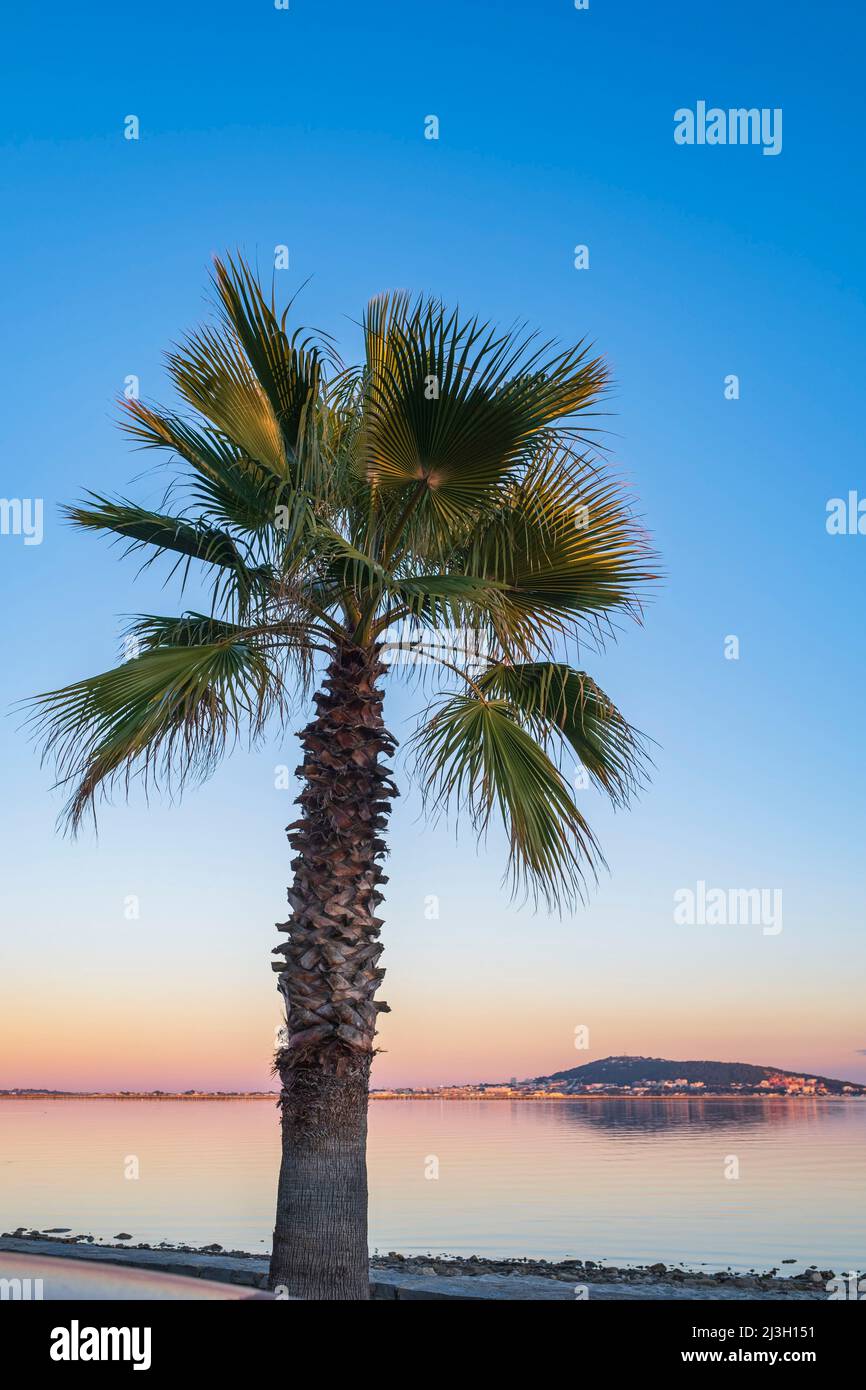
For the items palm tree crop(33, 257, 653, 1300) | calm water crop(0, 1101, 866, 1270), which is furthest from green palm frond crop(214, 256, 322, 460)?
calm water crop(0, 1101, 866, 1270)

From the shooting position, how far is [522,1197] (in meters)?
25.1

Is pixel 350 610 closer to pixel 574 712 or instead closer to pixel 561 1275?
pixel 574 712

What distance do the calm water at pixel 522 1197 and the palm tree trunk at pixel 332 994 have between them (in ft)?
31.6

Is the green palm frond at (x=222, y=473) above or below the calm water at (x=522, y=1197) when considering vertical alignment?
above

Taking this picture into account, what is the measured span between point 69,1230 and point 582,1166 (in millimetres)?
16996

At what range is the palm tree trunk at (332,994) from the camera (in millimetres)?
8375

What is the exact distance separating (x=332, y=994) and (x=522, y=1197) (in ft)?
61.0

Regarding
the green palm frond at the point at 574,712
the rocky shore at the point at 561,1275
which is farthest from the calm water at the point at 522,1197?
the green palm frond at the point at 574,712

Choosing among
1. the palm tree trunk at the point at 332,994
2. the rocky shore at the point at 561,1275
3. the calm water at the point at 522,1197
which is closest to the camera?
the palm tree trunk at the point at 332,994

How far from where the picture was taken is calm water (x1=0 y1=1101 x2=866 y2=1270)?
18.6 metres

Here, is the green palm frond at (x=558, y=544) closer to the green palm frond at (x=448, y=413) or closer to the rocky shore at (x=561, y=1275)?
the green palm frond at (x=448, y=413)

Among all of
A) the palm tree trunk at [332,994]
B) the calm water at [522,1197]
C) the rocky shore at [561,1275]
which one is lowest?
the calm water at [522,1197]

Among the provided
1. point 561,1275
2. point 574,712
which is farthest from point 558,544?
point 561,1275

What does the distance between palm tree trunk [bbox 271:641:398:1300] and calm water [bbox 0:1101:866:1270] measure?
9646 millimetres
